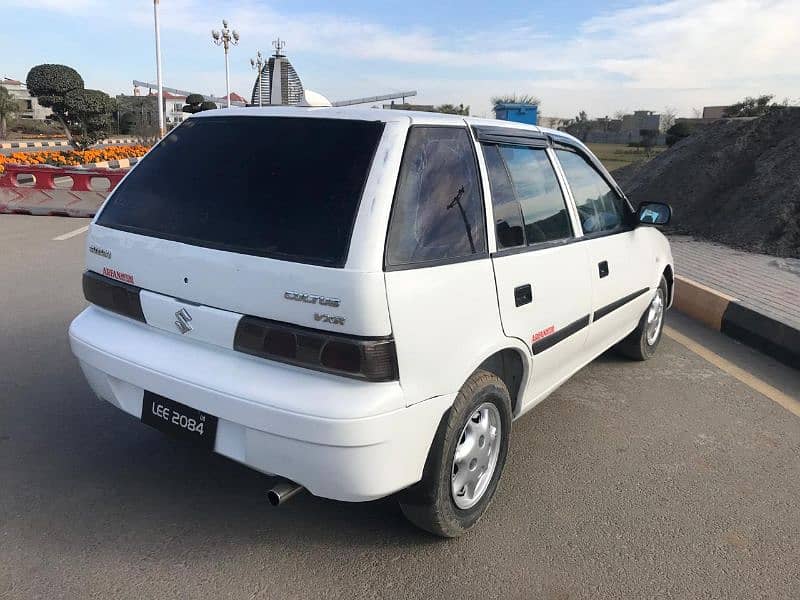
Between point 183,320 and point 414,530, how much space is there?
131 cm

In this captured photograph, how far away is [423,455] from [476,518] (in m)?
0.61

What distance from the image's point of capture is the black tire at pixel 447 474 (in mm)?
2465

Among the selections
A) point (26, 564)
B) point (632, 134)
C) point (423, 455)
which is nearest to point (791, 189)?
point (423, 455)

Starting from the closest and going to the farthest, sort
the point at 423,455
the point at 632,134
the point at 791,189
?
1. the point at 423,455
2. the point at 791,189
3. the point at 632,134

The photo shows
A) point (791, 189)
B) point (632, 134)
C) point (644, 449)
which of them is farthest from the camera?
point (632, 134)

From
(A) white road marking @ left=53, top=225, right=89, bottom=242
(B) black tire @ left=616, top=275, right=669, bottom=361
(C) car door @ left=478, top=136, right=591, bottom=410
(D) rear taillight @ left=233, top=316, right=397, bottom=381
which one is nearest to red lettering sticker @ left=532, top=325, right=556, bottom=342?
(C) car door @ left=478, top=136, right=591, bottom=410

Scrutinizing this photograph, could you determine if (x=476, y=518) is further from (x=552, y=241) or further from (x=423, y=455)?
(x=552, y=241)

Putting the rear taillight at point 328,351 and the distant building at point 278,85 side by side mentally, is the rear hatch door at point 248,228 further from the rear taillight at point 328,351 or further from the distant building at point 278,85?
the distant building at point 278,85

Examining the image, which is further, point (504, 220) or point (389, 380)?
point (504, 220)

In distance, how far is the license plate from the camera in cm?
242

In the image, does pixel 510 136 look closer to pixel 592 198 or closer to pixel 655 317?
pixel 592 198

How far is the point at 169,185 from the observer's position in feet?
9.36

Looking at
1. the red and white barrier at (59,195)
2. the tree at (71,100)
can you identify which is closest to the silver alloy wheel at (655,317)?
the red and white barrier at (59,195)

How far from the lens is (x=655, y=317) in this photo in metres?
5.04
